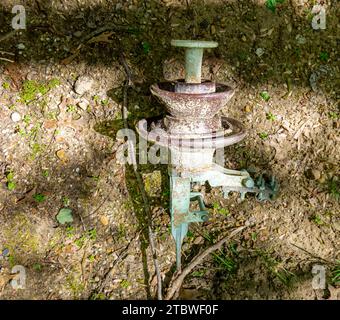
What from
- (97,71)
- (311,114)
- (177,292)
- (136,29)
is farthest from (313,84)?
(177,292)

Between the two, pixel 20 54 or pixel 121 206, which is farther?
pixel 121 206

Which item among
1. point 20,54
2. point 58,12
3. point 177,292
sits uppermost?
point 58,12

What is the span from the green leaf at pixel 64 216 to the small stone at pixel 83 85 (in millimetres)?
640

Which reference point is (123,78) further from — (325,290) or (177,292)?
(325,290)

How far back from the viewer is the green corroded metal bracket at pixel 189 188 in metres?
2.04

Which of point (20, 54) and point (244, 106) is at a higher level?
point (20, 54)

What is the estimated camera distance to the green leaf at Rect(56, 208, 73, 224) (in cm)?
234

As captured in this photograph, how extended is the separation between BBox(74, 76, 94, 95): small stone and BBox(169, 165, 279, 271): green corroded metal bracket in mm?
687

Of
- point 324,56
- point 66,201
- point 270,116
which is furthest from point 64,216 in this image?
point 324,56

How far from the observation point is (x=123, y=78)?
2.34 metres

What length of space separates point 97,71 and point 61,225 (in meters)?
0.85

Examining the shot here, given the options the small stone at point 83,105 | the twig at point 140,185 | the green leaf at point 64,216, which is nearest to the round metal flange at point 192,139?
the twig at point 140,185

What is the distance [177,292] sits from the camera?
90.5 inches

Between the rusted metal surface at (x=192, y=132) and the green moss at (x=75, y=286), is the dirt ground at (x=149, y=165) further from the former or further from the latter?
the rusted metal surface at (x=192, y=132)
